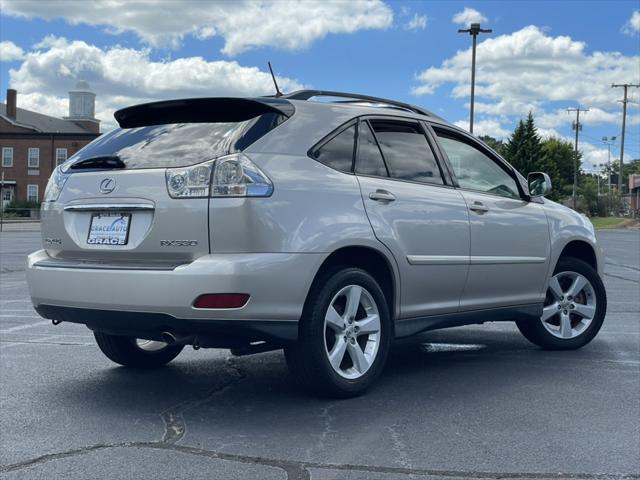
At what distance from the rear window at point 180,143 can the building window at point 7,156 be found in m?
71.6

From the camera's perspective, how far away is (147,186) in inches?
184

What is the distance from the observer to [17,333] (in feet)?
25.1

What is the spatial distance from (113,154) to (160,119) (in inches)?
14.4

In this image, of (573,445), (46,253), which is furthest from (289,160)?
(573,445)

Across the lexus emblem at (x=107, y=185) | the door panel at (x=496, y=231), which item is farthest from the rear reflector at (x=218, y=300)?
the door panel at (x=496, y=231)

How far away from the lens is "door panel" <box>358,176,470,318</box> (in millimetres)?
5238

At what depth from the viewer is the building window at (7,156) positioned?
7194 centimetres

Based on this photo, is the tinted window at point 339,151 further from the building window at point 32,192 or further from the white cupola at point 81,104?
the white cupola at point 81,104

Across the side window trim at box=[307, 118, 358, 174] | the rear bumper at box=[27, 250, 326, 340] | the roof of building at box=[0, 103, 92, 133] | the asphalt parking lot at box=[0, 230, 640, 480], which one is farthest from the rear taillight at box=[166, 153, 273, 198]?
the roof of building at box=[0, 103, 92, 133]

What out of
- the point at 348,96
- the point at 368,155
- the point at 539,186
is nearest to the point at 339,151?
the point at 368,155

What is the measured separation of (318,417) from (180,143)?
174 centimetres

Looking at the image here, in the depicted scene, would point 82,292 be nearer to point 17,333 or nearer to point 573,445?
point 573,445

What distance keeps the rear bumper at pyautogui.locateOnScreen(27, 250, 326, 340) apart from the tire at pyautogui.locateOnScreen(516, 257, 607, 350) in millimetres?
2959

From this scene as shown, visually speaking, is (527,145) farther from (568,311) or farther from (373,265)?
(373,265)
